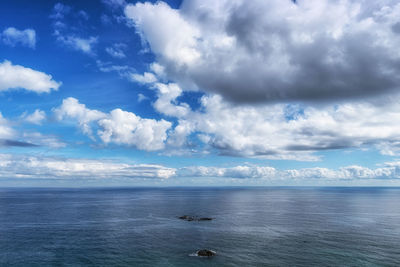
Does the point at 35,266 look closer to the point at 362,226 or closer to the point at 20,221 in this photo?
the point at 20,221

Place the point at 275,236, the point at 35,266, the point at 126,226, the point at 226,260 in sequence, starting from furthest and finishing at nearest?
the point at 126,226 < the point at 275,236 < the point at 226,260 < the point at 35,266

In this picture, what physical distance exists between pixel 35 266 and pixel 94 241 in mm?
25301

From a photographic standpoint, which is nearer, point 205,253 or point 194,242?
point 205,253

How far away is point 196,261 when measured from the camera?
2869 inches

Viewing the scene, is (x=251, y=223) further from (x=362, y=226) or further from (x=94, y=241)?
(x=94, y=241)

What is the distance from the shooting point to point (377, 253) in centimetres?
8075

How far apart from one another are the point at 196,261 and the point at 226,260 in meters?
8.04

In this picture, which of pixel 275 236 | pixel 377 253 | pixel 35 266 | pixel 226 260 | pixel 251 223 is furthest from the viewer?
pixel 251 223

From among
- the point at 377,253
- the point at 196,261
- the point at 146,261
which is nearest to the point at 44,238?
the point at 146,261

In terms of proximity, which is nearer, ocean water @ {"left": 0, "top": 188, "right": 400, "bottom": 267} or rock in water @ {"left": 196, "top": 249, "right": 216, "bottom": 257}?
ocean water @ {"left": 0, "top": 188, "right": 400, "bottom": 267}

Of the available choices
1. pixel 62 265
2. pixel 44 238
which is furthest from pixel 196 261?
pixel 44 238

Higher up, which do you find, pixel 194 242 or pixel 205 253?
pixel 205 253

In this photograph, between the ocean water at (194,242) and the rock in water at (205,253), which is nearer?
the ocean water at (194,242)

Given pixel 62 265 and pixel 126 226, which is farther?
pixel 126 226
